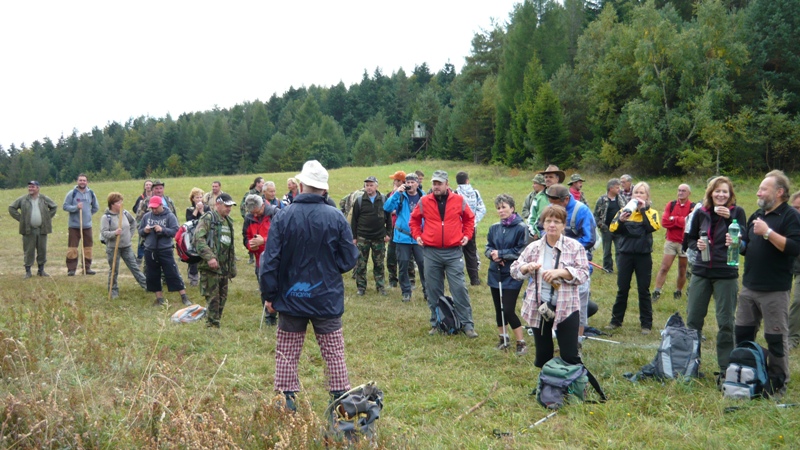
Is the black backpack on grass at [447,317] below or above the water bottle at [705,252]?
below

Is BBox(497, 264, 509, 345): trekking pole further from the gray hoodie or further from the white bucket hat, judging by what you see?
the gray hoodie

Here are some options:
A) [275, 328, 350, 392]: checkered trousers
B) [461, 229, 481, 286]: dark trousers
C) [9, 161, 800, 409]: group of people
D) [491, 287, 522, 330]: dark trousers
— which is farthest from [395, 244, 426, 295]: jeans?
[275, 328, 350, 392]: checkered trousers

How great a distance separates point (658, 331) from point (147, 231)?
7965mm

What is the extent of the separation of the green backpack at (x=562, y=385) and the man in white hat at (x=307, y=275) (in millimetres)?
1777

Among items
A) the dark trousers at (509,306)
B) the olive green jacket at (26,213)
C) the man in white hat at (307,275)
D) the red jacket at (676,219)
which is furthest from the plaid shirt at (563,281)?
the olive green jacket at (26,213)

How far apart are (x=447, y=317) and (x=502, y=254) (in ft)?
4.35

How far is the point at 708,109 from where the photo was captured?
101 ft

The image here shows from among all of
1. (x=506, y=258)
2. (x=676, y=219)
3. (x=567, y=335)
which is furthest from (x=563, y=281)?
(x=676, y=219)

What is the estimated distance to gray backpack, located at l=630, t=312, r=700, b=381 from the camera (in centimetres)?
557

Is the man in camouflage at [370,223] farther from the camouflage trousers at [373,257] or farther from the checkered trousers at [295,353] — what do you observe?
the checkered trousers at [295,353]

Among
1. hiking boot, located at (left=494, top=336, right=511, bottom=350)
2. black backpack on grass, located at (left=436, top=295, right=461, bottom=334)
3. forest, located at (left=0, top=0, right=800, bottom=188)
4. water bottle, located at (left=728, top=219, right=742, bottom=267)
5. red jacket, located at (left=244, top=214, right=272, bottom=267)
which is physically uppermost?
forest, located at (left=0, top=0, right=800, bottom=188)

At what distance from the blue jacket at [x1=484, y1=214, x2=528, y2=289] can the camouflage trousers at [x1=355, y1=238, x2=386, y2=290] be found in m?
3.60

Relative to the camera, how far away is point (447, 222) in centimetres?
746

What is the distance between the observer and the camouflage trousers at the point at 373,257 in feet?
33.8
